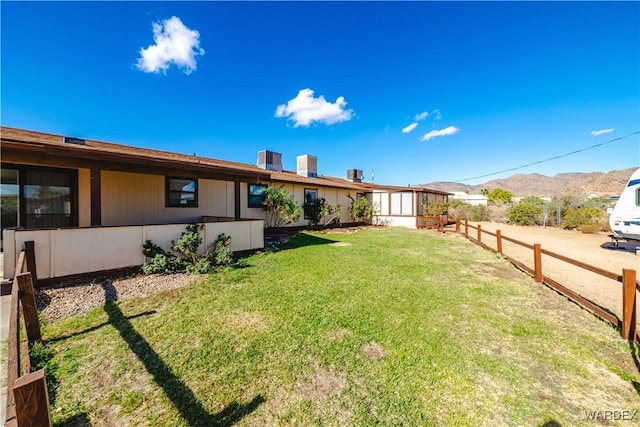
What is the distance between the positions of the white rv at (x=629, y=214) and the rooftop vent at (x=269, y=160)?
16100 millimetres

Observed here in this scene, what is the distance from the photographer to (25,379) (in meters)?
1.08

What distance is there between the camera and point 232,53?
1398 cm

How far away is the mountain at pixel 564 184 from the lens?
1688 inches

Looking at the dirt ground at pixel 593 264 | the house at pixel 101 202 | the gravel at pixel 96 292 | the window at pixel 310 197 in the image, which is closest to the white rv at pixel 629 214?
the dirt ground at pixel 593 264

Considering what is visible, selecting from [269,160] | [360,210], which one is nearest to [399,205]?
[360,210]

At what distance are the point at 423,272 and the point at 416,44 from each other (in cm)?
1515

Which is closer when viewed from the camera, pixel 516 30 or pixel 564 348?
pixel 564 348

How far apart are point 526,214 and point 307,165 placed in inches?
708

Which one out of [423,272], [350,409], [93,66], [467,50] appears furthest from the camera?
[467,50]

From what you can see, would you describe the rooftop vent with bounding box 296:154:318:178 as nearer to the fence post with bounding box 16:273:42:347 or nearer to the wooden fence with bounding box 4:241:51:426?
the wooden fence with bounding box 4:241:51:426

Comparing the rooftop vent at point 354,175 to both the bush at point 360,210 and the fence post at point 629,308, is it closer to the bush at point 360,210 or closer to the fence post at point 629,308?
the bush at point 360,210

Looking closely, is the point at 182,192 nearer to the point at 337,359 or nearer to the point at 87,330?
the point at 87,330

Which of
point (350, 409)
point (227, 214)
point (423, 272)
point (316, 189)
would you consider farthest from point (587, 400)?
point (316, 189)

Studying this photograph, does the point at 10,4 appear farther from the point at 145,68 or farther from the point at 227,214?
the point at 227,214
